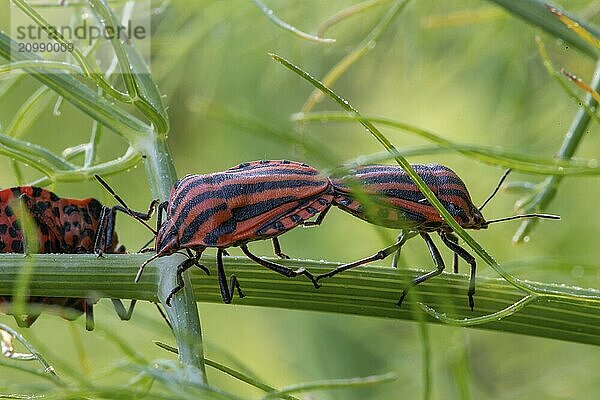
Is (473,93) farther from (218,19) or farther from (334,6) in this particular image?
(218,19)

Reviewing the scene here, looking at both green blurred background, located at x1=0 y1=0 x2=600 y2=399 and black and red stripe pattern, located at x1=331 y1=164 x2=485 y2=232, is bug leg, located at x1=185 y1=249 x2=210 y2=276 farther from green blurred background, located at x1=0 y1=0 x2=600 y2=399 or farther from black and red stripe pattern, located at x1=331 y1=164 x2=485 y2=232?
green blurred background, located at x1=0 y1=0 x2=600 y2=399

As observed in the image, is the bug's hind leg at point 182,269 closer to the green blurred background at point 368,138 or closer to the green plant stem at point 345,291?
the green plant stem at point 345,291

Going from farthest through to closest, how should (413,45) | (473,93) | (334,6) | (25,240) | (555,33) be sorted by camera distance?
1. (473,93)
2. (334,6)
3. (413,45)
4. (555,33)
5. (25,240)

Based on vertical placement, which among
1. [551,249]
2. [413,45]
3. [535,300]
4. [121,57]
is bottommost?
[535,300]

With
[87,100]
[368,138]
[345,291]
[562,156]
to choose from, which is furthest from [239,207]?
[368,138]

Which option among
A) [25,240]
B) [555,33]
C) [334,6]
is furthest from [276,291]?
[334,6]

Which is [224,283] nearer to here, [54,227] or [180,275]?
[180,275]

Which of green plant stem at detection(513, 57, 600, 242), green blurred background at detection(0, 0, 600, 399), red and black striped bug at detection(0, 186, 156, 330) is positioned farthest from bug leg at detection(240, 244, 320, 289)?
green blurred background at detection(0, 0, 600, 399)
